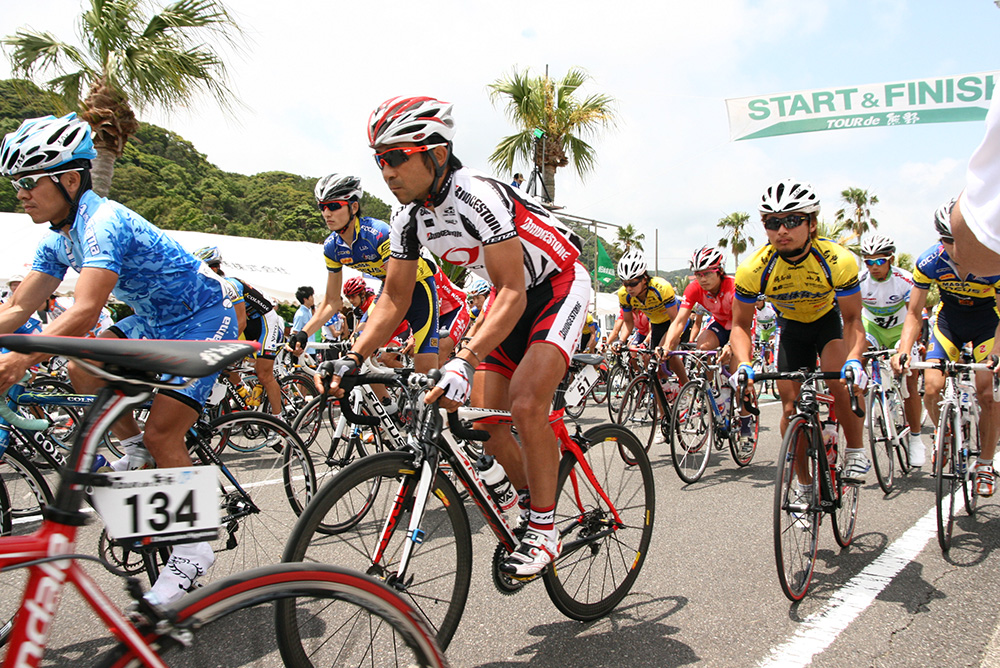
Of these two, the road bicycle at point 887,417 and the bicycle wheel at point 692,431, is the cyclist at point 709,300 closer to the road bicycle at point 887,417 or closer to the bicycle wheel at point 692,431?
the bicycle wheel at point 692,431

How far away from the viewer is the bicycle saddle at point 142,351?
1.37 m

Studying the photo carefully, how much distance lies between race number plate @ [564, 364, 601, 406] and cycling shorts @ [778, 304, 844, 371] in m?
2.38

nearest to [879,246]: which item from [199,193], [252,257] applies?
[252,257]

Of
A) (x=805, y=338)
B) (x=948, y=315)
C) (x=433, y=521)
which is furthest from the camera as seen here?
(x=948, y=315)

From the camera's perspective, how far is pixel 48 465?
3.52m

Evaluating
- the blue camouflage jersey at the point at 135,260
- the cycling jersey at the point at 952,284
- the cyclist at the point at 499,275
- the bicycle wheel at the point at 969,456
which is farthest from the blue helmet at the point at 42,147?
the cycling jersey at the point at 952,284

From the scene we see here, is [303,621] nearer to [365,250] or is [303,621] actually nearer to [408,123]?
[408,123]

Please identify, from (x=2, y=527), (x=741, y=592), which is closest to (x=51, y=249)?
(x=2, y=527)

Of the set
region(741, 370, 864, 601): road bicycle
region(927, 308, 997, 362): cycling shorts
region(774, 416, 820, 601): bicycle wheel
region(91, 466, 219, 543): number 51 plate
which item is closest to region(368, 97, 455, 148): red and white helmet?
region(91, 466, 219, 543): number 51 plate

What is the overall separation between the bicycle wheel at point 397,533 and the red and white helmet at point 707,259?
537cm

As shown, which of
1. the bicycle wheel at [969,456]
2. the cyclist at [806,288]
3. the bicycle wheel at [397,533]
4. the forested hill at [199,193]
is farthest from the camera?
the forested hill at [199,193]

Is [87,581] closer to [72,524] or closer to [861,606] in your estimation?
[72,524]

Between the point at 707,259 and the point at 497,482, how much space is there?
5.03 metres

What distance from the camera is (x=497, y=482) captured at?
9.76ft
